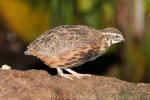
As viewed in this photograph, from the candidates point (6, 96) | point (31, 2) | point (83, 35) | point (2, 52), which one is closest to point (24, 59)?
point (2, 52)

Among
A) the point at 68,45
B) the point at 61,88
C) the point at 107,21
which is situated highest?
the point at 107,21

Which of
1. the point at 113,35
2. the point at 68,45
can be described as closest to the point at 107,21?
the point at 113,35

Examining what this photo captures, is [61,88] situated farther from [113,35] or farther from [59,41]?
[113,35]

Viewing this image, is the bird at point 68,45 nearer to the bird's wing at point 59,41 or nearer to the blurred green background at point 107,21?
the bird's wing at point 59,41

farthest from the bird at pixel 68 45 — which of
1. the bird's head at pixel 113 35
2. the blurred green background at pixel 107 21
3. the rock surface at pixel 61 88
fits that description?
the blurred green background at pixel 107 21

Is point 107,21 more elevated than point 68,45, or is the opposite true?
point 107,21

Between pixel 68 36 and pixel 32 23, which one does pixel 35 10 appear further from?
pixel 68 36

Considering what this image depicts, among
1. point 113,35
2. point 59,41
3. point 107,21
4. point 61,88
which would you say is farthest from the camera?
point 107,21

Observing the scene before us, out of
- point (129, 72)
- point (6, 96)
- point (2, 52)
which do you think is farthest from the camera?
point (2, 52)
